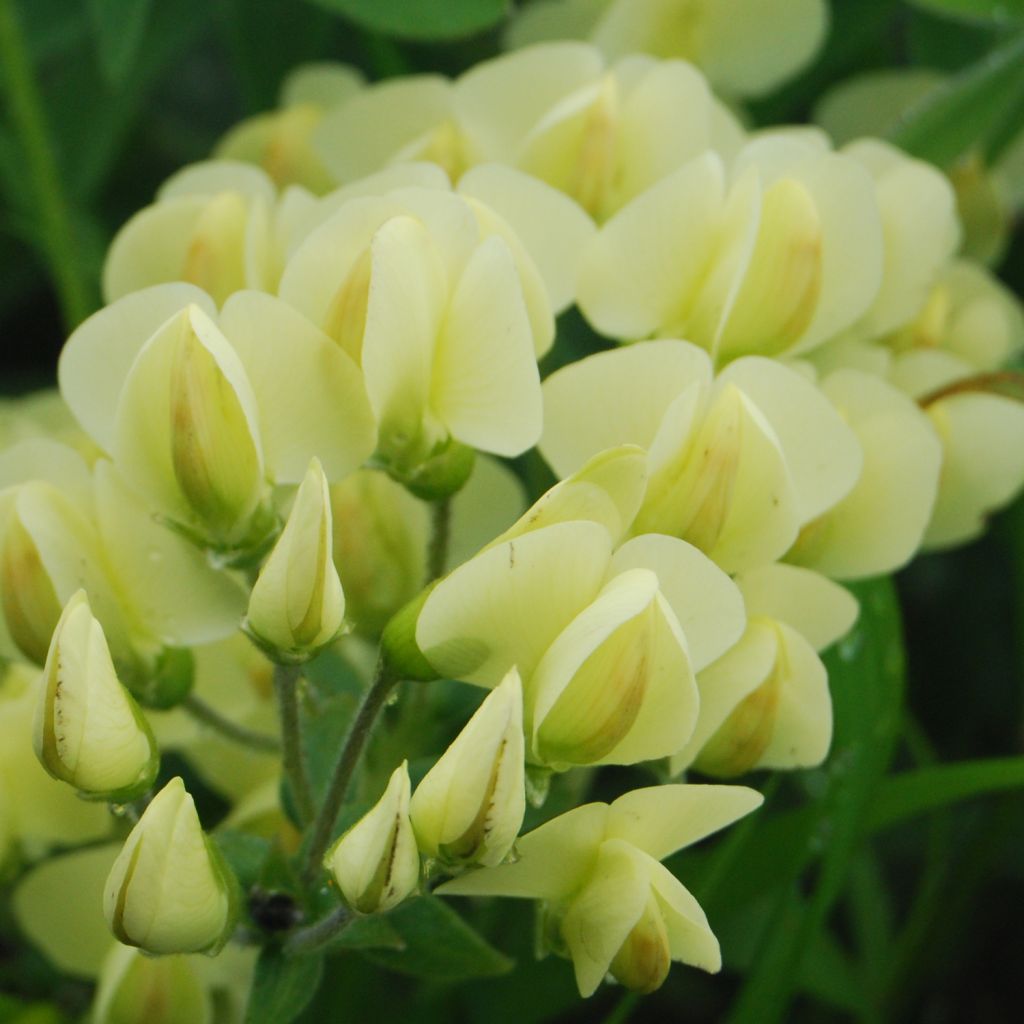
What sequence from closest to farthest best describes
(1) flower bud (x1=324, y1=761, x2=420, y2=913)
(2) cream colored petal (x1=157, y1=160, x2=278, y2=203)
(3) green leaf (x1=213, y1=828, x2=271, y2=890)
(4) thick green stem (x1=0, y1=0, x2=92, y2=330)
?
(1) flower bud (x1=324, y1=761, x2=420, y2=913)
(3) green leaf (x1=213, y1=828, x2=271, y2=890)
(2) cream colored petal (x1=157, y1=160, x2=278, y2=203)
(4) thick green stem (x1=0, y1=0, x2=92, y2=330)

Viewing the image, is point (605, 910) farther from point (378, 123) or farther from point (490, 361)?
point (378, 123)

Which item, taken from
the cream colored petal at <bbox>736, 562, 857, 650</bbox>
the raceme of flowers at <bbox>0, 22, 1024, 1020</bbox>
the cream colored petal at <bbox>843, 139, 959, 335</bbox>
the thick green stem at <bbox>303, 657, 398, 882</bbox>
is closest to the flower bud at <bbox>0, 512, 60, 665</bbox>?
the raceme of flowers at <bbox>0, 22, 1024, 1020</bbox>

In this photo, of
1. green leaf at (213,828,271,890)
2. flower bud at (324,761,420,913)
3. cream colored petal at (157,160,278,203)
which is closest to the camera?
flower bud at (324,761,420,913)

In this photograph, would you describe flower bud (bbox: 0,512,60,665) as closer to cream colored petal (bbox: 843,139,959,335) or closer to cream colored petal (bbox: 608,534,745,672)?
cream colored petal (bbox: 608,534,745,672)

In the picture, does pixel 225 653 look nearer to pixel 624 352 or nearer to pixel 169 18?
pixel 624 352

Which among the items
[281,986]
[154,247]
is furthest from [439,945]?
[154,247]
